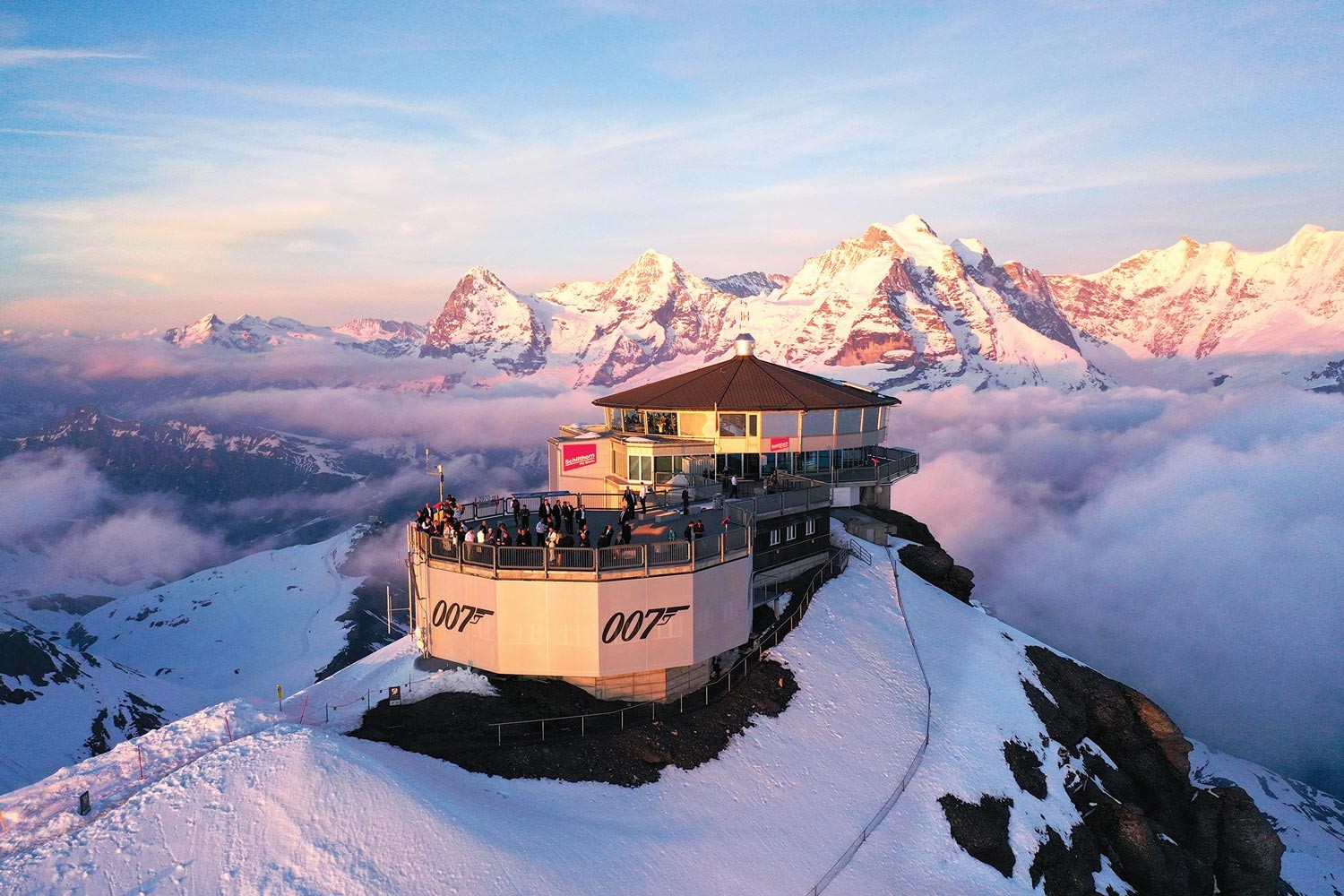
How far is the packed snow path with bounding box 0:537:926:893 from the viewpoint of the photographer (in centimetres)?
2131

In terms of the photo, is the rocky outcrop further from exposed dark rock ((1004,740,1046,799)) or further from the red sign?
the red sign

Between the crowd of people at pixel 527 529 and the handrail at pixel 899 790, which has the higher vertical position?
the crowd of people at pixel 527 529

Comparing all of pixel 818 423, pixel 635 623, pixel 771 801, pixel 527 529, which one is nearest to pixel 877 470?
pixel 818 423

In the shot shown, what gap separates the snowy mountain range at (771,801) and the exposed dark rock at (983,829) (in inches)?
4.6

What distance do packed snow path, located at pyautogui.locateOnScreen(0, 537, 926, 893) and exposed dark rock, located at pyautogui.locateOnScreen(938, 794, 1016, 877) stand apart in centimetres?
275

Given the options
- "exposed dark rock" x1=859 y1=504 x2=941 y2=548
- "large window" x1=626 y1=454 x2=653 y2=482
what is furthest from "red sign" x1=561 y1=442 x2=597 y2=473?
"exposed dark rock" x1=859 y1=504 x2=941 y2=548

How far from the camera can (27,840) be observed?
Answer: 21.5 m

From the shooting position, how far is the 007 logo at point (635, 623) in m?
32.0

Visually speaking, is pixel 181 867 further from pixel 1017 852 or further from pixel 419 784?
pixel 1017 852

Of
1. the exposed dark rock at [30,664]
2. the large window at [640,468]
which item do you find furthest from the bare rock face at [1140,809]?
the exposed dark rock at [30,664]

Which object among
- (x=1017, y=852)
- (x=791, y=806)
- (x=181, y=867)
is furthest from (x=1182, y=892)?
(x=181, y=867)

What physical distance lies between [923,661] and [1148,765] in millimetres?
17246

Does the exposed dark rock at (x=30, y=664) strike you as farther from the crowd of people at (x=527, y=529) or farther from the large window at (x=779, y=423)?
the large window at (x=779, y=423)

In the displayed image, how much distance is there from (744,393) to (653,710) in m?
29.4
